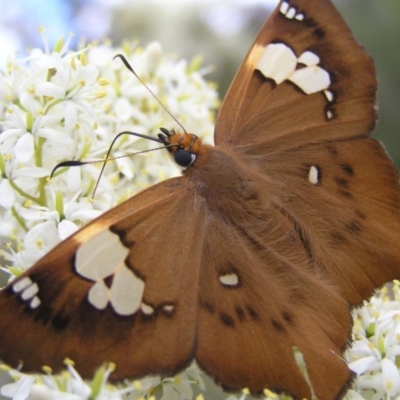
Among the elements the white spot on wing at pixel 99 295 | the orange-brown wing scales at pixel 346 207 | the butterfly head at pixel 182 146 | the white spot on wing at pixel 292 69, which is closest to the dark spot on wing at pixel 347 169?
the orange-brown wing scales at pixel 346 207

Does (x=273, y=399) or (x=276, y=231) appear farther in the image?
(x=276, y=231)

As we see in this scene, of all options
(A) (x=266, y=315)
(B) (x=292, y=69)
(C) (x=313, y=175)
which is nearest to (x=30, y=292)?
(A) (x=266, y=315)

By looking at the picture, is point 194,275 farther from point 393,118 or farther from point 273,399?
point 393,118

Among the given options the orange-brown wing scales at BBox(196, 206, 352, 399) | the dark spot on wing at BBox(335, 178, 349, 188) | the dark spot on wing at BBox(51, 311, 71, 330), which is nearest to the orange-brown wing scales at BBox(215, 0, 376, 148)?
the dark spot on wing at BBox(335, 178, 349, 188)

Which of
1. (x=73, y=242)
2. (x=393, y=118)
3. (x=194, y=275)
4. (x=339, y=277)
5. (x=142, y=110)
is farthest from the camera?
(x=393, y=118)

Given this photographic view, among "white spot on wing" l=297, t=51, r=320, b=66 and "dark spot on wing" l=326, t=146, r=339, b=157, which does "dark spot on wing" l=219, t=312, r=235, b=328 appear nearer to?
"dark spot on wing" l=326, t=146, r=339, b=157

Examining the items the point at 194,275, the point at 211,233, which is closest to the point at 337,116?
the point at 211,233

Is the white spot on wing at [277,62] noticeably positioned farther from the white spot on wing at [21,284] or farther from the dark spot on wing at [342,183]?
the white spot on wing at [21,284]
